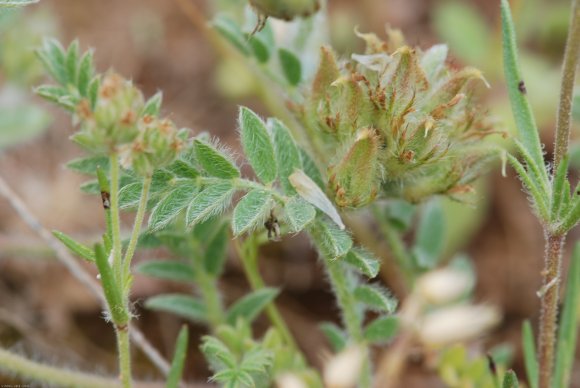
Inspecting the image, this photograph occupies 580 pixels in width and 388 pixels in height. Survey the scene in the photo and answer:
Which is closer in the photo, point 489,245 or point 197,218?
point 197,218

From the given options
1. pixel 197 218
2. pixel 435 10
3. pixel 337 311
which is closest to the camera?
pixel 197 218

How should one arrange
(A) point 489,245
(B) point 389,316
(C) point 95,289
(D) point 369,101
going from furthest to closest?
(A) point 489,245 → (C) point 95,289 → (B) point 389,316 → (D) point 369,101

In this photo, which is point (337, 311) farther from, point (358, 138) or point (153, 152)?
point (153, 152)

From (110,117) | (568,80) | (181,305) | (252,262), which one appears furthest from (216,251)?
(568,80)

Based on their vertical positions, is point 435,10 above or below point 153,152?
above

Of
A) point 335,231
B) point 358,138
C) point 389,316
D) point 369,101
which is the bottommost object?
point 389,316

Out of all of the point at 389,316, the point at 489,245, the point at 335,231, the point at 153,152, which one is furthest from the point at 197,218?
the point at 489,245

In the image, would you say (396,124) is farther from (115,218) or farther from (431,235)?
(431,235)

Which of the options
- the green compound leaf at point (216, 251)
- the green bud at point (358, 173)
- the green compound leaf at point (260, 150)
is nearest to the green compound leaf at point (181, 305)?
the green compound leaf at point (216, 251)
